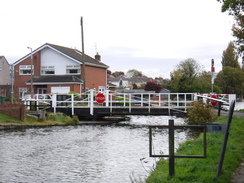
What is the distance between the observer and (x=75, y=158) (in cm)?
1493

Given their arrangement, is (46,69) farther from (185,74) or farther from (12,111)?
(185,74)

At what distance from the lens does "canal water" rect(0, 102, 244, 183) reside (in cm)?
1180

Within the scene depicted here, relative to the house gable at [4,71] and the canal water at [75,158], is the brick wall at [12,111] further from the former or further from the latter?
the house gable at [4,71]

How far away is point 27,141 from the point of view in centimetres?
1983

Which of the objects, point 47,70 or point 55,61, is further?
point 47,70

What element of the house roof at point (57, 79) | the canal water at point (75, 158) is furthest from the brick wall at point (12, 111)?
the house roof at point (57, 79)

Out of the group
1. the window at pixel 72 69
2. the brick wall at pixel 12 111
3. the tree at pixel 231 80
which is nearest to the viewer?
the brick wall at pixel 12 111

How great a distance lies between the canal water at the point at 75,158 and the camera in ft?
38.8

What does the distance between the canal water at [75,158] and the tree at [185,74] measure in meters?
51.5

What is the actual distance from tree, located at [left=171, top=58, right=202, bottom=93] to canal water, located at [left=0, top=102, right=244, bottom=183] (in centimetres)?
5152

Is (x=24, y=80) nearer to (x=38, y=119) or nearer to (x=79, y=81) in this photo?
(x=79, y=81)

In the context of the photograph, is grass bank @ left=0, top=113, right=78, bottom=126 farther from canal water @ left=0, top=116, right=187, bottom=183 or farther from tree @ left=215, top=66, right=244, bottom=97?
tree @ left=215, top=66, right=244, bottom=97

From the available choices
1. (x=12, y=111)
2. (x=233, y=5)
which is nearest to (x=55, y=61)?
(x=12, y=111)

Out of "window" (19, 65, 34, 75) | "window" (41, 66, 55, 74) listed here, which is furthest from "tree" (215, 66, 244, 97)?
"window" (19, 65, 34, 75)
